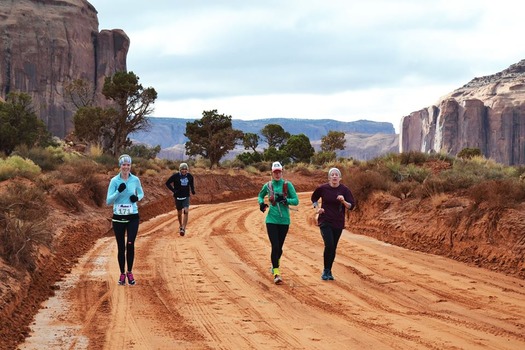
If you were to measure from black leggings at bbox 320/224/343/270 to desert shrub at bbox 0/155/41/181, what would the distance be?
15990 mm

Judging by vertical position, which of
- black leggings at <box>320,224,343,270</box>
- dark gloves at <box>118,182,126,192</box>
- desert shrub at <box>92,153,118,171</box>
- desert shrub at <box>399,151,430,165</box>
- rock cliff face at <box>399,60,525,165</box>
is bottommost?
black leggings at <box>320,224,343,270</box>

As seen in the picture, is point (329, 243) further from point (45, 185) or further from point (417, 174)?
point (45, 185)

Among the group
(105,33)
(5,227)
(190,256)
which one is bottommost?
(190,256)

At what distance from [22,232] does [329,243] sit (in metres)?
5.35

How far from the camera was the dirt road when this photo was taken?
22.9ft

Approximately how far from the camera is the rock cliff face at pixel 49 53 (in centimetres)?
9250

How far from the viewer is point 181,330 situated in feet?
24.4

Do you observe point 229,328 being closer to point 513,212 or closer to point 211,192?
point 513,212

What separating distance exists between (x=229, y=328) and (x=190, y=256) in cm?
652

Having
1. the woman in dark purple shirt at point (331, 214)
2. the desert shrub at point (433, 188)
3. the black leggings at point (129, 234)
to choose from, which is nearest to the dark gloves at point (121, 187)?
the black leggings at point (129, 234)

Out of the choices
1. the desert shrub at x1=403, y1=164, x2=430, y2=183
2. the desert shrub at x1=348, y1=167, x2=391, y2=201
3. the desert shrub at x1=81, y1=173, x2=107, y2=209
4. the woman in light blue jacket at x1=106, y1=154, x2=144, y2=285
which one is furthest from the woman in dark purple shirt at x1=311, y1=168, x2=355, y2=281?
the desert shrub at x1=81, y1=173, x2=107, y2=209

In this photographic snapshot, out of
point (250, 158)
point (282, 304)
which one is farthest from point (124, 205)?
point (250, 158)

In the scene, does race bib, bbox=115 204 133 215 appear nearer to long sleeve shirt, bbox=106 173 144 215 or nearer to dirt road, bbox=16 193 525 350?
long sleeve shirt, bbox=106 173 144 215

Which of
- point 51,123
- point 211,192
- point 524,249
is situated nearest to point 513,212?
point 524,249
